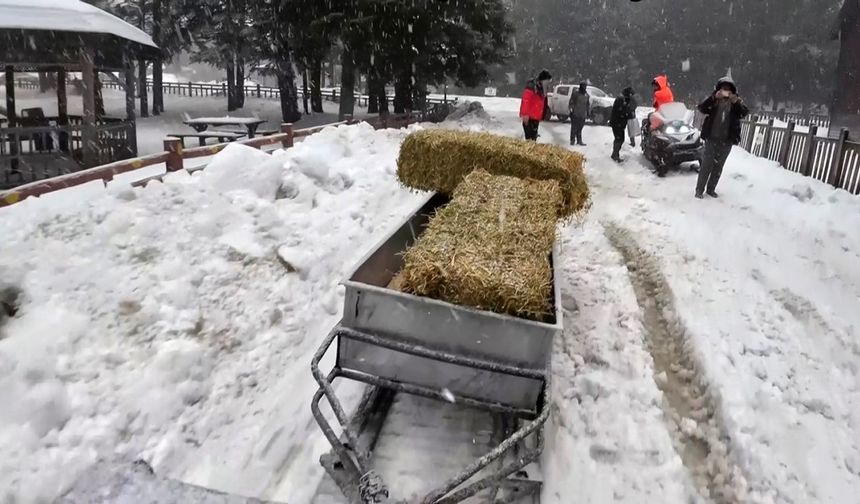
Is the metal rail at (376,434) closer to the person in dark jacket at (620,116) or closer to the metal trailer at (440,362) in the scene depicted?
the metal trailer at (440,362)

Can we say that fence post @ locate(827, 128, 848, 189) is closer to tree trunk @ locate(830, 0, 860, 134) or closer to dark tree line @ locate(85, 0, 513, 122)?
dark tree line @ locate(85, 0, 513, 122)

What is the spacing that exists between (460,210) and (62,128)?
1104 cm

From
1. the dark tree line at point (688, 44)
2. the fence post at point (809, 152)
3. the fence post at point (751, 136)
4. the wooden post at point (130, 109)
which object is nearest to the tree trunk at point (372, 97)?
the wooden post at point (130, 109)

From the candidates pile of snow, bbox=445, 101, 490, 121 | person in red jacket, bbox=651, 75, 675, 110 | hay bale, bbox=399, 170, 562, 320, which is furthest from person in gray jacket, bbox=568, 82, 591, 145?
hay bale, bbox=399, 170, 562, 320

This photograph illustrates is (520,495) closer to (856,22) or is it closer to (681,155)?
(681,155)

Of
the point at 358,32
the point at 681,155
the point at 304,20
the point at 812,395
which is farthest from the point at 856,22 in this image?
the point at 812,395

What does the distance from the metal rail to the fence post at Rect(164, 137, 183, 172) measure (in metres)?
5.71

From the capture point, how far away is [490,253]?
4.04 m

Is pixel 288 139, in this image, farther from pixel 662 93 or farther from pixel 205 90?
pixel 205 90

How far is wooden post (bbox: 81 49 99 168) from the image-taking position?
13562mm

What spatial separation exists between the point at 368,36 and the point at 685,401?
16.8 m

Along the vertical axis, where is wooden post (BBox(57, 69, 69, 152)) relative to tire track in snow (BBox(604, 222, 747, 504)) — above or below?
above

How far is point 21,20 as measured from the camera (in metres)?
11.2

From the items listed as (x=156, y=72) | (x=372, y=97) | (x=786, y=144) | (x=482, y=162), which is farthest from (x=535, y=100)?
(x=156, y=72)
